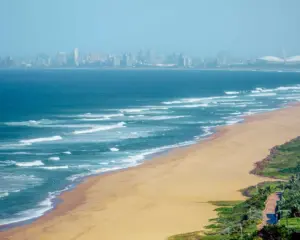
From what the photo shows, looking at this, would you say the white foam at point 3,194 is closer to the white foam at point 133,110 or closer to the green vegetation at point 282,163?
the green vegetation at point 282,163

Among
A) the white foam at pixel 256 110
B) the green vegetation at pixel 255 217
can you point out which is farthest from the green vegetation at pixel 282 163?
the white foam at pixel 256 110

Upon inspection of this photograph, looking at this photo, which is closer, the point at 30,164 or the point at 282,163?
the point at 282,163

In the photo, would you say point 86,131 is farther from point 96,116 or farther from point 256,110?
point 256,110

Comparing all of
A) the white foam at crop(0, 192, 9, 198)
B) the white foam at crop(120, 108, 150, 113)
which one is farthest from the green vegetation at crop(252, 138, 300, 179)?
the white foam at crop(120, 108, 150, 113)

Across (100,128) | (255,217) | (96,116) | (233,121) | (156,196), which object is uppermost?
(255,217)

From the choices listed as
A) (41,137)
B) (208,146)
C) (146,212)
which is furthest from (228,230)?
(41,137)

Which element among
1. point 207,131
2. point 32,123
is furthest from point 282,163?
point 32,123
